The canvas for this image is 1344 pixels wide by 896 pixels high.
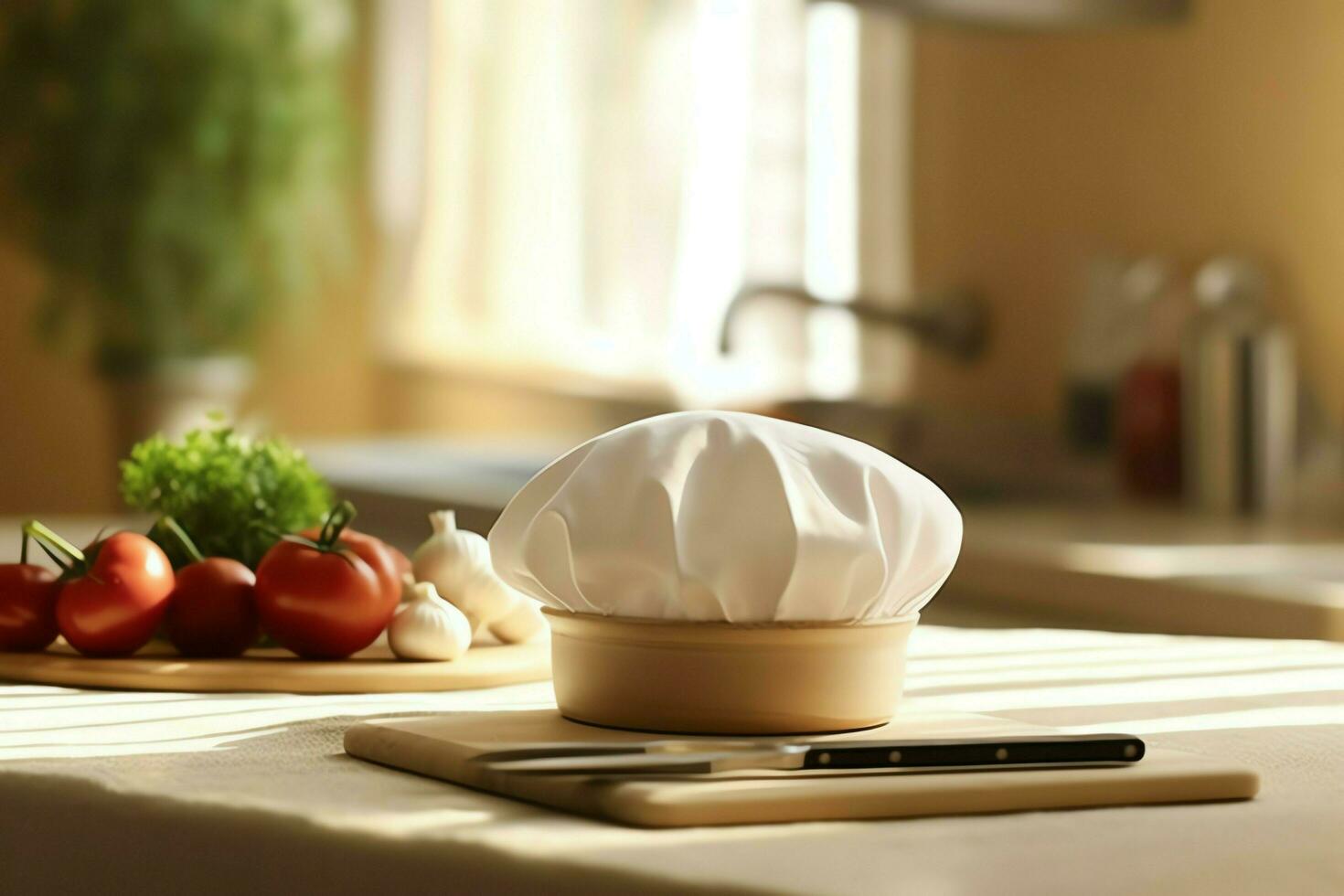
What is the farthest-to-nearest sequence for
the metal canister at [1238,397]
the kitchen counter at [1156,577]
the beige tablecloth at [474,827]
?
the metal canister at [1238,397], the kitchen counter at [1156,577], the beige tablecloth at [474,827]

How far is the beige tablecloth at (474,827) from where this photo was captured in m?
0.57

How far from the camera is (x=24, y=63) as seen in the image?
5.01 metres

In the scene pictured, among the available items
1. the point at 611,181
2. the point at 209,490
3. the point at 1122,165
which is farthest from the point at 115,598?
the point at 611,181

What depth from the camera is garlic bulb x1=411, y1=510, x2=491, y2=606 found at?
3.46 ft

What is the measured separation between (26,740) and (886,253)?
261cm

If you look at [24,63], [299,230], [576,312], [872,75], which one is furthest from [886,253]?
[24,63]

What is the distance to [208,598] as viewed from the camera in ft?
3.27

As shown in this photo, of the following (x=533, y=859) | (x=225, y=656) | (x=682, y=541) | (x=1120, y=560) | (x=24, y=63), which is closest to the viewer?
(x=533, y=859)

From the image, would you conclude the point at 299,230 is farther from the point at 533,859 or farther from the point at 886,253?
the point at 533,859

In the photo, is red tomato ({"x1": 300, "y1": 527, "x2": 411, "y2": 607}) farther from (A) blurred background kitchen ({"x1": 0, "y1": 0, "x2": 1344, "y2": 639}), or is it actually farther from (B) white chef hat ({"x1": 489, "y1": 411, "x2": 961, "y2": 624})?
(A) blurred background kitchen ({"x1": 0, "y1": 0, "x2": 1344, "y2": 639})

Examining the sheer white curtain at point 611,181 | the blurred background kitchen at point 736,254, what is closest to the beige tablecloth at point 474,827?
the blurred background kitchen at point 736,254

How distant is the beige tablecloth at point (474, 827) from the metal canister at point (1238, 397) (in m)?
1.71

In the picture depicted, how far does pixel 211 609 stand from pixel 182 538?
68 mm

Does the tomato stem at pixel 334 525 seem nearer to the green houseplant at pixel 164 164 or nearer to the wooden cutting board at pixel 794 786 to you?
the wooden cutting board at pixel 794 786
